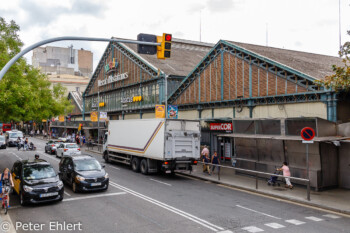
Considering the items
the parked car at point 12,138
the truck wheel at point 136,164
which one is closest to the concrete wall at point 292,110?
the truck wheel at point 136,164

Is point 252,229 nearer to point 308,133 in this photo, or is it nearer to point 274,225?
point 274,225

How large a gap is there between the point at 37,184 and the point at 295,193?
12.1 m

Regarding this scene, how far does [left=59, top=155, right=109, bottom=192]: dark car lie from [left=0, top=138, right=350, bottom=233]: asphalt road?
1.38 ft

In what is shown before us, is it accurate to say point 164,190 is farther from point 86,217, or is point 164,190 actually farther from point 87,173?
point 86,217

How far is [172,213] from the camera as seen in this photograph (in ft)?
37.4

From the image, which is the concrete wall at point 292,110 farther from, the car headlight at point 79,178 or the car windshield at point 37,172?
the car windshield at point 37,172

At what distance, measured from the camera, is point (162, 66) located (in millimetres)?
37719

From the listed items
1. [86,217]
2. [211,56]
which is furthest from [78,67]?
[86,217]

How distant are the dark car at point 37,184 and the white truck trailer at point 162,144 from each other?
735cm

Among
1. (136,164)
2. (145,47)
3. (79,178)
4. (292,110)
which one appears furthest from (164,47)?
(136,164)

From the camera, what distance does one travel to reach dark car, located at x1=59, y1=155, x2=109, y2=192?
14703 mm

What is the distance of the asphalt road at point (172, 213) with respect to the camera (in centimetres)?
988

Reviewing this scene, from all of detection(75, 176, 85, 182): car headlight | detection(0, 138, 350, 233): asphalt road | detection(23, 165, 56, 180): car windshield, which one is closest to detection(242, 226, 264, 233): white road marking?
detection(0, 138, 350, 233): asphalt road

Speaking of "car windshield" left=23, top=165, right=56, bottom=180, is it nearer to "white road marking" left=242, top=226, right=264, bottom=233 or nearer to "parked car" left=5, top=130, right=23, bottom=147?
"white road marking" left=242, top=226, right=264, bottom=233
